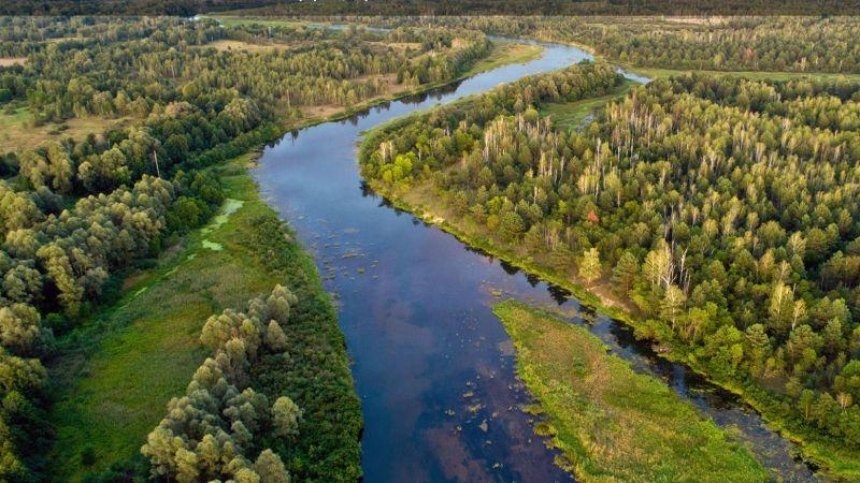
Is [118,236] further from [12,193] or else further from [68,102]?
[68,102]

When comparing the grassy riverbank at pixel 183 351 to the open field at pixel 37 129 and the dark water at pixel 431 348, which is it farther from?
the open field at pixel 37 129

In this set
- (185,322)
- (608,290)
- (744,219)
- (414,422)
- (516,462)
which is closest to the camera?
(516,462)

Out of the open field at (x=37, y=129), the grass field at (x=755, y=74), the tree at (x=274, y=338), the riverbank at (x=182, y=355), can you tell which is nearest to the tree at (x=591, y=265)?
the riverbank at (x=182, y=355)

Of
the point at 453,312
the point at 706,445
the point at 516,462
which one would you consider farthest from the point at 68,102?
the point at 706,445

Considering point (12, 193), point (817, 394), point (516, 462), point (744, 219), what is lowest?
point (516, 462)

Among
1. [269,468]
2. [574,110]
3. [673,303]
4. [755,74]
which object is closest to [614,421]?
[673,303]

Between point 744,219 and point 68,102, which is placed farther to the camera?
point 68,102
